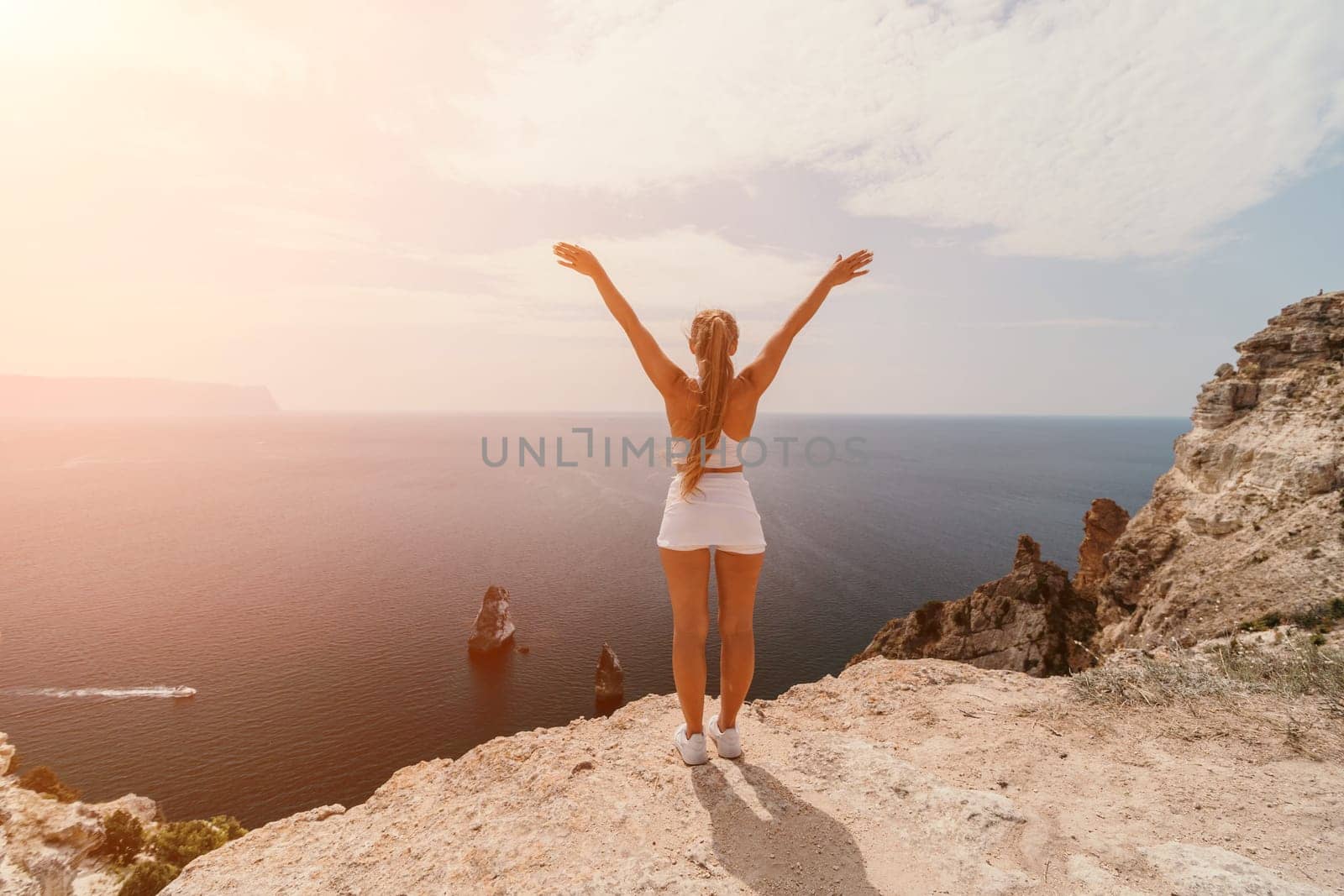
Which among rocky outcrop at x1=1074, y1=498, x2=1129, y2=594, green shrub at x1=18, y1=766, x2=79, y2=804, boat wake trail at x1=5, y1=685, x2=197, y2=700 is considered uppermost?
rocky outcrop at x1=1074, y1=498, x2=1129, y2=594

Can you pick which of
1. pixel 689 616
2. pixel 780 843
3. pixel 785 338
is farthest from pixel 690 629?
pixel 785 338

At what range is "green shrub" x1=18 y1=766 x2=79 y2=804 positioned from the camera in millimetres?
27156

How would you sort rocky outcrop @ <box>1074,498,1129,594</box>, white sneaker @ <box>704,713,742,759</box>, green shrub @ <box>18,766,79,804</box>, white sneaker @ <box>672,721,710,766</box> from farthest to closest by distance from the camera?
rocky outcrop @ <box>1074,498,1129,594</box>, green shrub @ <box>18,766,79,804</box>, white sneaker @ <box>704,713,742,759</box>, white sneaker @ <box>672,721,710,766</box>

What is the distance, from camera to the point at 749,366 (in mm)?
4195

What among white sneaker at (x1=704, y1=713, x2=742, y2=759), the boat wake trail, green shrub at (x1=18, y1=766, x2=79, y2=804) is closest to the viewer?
white sneaker at (x1=704, y1=713, x2=742, y2=759)

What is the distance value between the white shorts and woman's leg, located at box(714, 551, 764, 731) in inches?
4.1

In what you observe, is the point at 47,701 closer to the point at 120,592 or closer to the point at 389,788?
the point at 120,592

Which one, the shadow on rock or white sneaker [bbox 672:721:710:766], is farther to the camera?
white sneaker [bbox 672:721:710:766]

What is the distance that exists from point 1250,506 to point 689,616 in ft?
90.6

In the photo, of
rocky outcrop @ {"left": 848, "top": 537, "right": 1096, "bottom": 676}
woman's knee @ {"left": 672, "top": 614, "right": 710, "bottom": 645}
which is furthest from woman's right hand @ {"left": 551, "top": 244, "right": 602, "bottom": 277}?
rocky outcrop @ {"left": 848, "top": 537, "right": 1096, "bottom": 676}

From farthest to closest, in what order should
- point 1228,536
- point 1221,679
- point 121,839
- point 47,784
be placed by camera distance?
1. point 47,784
2. point 1228,536
3. point 121,839
4. point 1221,679

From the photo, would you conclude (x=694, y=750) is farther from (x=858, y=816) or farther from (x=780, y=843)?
(x=858, y=816)

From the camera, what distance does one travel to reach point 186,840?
20.4m

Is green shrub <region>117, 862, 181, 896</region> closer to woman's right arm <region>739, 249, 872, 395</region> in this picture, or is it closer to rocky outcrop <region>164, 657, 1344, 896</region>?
rocky outcrop <region>164, 657, 1344, 896</region>
